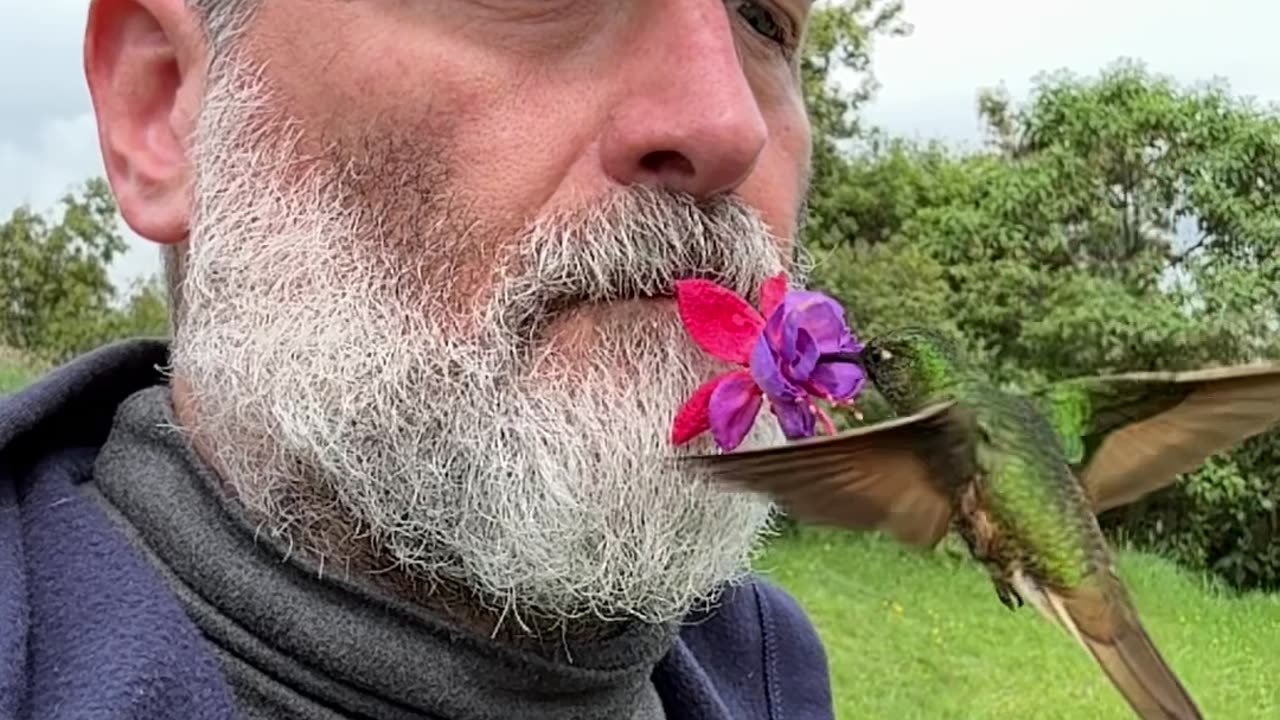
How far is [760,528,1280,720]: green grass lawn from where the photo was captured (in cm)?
625

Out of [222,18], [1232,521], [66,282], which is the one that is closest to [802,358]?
[222,18]

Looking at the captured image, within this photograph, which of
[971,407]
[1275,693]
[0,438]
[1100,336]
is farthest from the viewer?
[1100,336]

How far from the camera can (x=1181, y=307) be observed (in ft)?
22.2

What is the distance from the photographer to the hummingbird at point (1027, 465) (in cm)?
99

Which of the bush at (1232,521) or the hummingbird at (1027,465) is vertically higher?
the hummingbird at (1027,465)

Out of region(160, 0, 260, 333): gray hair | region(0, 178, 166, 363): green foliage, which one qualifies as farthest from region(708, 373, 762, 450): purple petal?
region(0, 178, 166, 363): green foliage

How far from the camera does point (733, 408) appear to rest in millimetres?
1241

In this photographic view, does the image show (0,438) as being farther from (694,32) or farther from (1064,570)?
(1064,570)

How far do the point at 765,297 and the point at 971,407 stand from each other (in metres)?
0.19

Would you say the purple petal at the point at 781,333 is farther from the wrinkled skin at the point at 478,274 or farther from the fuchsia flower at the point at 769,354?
the wrinkled skin at the point at 478,274

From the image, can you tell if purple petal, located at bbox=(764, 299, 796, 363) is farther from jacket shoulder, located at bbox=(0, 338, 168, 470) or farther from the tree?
the tree

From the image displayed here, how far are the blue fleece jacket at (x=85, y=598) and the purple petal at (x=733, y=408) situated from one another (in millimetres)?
445

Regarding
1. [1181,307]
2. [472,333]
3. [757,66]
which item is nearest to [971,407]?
[472,333]

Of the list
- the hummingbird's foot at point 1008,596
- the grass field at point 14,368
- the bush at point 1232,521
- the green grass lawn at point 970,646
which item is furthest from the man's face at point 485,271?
the grass field at point 14,368
